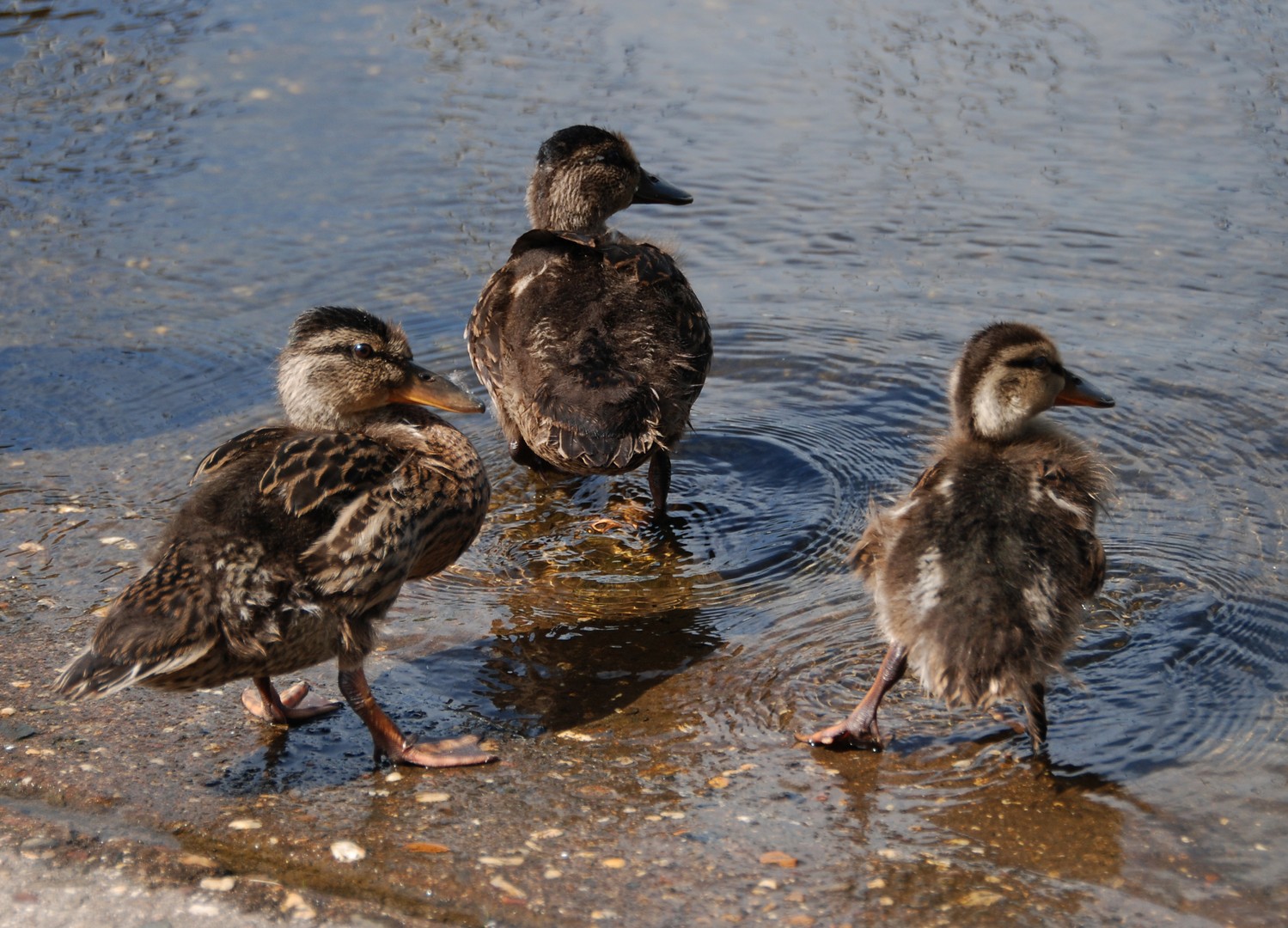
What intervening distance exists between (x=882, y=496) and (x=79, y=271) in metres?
5.55

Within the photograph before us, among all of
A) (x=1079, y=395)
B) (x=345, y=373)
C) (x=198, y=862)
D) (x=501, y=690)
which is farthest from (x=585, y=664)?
(x=1079, y=395)

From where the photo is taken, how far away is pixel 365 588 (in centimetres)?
482

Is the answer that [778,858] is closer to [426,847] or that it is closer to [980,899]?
[980,899]

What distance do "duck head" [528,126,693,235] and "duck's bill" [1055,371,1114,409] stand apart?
333 centimetres

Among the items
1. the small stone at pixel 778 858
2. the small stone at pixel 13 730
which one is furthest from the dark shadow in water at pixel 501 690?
the small stone at pixel 778 858

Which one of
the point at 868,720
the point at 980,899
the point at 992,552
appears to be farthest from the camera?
the point at 868,720

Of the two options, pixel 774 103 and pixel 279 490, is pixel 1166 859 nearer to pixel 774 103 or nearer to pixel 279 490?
pixel 279 490

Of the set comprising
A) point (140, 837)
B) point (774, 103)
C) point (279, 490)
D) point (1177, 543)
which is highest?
point (774, 103)

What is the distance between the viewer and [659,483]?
6902 mm

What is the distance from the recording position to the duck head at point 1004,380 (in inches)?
217

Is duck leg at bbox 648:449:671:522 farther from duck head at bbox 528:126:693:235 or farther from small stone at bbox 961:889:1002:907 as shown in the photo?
small stone at bbox 961:889:1002:907

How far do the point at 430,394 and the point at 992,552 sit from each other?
2264 millimetres

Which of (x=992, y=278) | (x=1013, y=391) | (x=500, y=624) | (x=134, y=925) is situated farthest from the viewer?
(x=992, y=278)

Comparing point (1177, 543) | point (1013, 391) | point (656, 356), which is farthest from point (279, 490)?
point (1177, 543)
